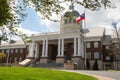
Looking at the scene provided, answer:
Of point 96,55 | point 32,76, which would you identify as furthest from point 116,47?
point 32,76

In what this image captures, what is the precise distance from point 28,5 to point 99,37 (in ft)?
172

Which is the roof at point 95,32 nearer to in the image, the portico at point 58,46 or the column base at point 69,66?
the portico at point 58,46

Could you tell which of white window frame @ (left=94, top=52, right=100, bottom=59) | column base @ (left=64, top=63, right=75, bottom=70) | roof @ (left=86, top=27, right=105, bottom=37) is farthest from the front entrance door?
column base @ (left=64, top=63, right=75, bottom=70)

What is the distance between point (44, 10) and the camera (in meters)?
9.48

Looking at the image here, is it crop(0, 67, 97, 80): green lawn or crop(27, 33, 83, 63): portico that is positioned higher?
crop(27, 33, 83, 63): portico

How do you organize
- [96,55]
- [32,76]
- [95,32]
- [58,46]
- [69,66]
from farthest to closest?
[95,32], [96,55], [58,46], [69,66], [32,76]

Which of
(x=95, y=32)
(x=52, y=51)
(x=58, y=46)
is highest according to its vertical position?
(x=95, y=32)

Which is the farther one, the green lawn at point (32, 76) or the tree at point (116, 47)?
the tree at point (116, 47)

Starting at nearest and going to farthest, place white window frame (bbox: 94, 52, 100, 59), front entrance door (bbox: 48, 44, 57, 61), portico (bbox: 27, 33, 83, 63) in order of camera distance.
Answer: portico (bbox: 27, 33, 83, 63) → front entrance door (bbox: 48, 44, 57, 61) → white window frame (bbox: 94, 52, 100, 59)

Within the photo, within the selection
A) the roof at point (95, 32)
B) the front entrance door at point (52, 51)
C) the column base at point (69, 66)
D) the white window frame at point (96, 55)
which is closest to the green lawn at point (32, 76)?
the column base at point (69, 66)

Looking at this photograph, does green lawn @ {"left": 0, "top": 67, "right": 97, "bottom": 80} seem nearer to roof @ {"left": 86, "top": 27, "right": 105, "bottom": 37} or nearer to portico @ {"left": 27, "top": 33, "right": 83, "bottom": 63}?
portico @ {"left": 27, "top": 33, "right": 83, "bottom": 63}

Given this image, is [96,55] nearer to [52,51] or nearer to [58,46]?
[52,51]

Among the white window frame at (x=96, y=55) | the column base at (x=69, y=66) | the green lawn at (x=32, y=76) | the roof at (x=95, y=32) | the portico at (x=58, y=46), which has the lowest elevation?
the column base at (x=69, y=66)

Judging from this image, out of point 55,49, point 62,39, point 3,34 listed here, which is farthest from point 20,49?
point 3,34
